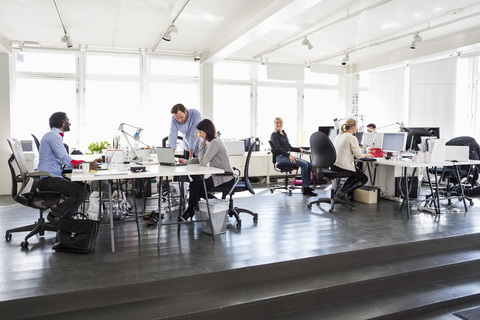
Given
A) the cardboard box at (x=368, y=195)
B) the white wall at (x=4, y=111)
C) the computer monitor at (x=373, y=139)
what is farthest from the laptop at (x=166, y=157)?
the white wall at (x=4, y=111)

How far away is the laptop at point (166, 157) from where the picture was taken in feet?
12.9

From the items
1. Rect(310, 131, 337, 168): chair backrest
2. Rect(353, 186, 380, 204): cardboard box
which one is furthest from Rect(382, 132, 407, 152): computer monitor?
Rect(310, 131, 337, 168): chair backrest

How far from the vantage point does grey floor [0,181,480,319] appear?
280 centimetres

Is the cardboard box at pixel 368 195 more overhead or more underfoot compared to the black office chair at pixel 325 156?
more underfoot

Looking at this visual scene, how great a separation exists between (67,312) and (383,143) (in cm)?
491

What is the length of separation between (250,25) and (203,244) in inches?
129

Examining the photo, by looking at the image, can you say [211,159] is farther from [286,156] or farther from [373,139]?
[373,139]

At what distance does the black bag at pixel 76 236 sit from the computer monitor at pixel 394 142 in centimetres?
434

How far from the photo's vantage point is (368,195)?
18.4ft

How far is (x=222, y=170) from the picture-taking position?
3.77m

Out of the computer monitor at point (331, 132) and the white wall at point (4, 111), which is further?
the computer monitor at point (331, 132)

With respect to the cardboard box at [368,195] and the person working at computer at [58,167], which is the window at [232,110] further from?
the person working at computer at [58,167]

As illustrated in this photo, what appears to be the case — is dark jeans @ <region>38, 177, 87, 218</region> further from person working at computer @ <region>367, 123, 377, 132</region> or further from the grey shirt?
person working at computer @ <region>367, 123, 377, 132</region>

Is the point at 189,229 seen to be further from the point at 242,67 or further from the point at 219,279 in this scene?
the point at 242,67
